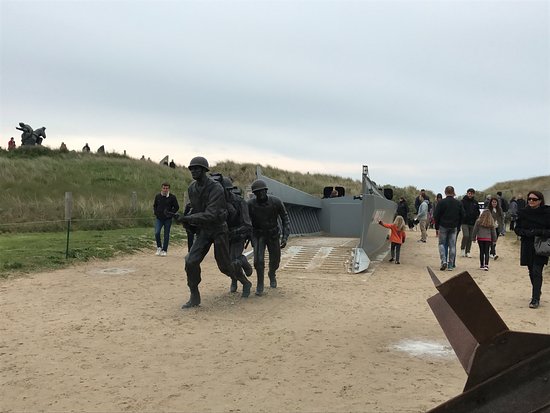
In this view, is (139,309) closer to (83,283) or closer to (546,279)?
(83,283)

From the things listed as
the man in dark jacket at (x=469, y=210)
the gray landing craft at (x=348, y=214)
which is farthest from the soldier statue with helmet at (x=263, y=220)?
the man in dark jacket at (x=469, y=210)

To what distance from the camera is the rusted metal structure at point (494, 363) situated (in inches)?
101

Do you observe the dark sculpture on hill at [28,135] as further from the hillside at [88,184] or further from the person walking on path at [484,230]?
the person walking on path at [484,230]

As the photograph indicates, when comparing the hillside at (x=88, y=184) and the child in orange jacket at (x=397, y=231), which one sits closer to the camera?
the child in orange jacket at (x=397, y=231)

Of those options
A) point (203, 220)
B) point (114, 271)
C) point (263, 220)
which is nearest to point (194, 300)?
point (203, 220)

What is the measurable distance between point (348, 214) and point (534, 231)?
1556cm

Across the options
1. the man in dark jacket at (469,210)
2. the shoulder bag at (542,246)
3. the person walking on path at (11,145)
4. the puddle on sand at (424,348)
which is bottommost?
the puddle on sand at (424,348)

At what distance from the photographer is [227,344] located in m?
5.76

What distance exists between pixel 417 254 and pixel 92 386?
12.2 meters

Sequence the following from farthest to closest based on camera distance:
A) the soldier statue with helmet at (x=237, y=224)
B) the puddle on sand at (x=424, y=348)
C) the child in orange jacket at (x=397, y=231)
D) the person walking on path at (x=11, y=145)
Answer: the person walking on path at (x=11, y=145)
the child in orange jacket at (x=397, y=231)
the soldier statue with helmet at (x=237, y=224)
the puddle on sand at (x=424, y=348)

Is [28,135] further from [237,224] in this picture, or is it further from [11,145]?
[237,224]

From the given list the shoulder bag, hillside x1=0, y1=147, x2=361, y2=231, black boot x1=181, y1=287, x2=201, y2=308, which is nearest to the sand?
black boot x1=181, y1=287, x2=201, y2=308

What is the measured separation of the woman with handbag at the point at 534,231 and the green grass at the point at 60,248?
8.89 m

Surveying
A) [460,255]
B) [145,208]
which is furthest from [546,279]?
[145,208]
